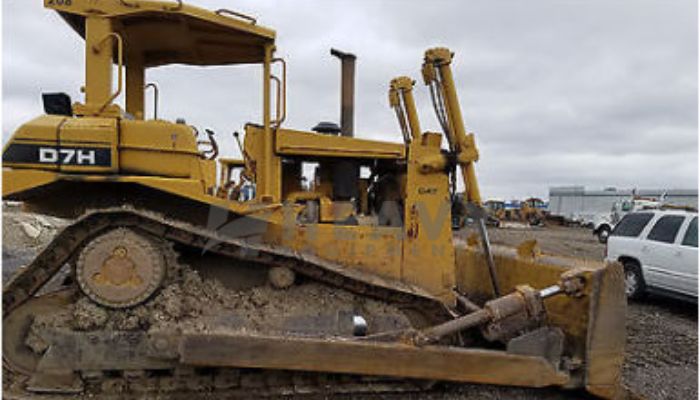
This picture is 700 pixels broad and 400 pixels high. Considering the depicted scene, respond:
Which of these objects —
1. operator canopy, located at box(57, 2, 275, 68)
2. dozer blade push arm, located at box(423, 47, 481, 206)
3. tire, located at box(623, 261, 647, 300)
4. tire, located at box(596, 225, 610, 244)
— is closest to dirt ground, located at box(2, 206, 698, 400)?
tire, located at box(623, 261, 647, 300)

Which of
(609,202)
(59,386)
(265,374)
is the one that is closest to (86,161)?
(59,386)

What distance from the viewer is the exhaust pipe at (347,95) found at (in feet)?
17.6

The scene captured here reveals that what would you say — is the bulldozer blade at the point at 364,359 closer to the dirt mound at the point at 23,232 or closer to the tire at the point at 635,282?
the tire at the point at 635,282

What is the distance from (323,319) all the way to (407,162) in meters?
1.67

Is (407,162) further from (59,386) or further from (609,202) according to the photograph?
(609,202)

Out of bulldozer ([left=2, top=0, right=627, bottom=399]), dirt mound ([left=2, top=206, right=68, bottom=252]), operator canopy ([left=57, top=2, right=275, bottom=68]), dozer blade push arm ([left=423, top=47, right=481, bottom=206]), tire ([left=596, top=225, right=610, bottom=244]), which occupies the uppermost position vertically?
operator canopy ([left=57, top=2, right=275, bottom=68])

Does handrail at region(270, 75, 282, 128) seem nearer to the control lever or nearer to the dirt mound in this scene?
the control lever

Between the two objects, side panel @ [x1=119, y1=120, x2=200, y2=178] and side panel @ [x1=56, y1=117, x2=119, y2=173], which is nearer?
side panel @ [x1=56, y1=117, x2=119, y2=173]

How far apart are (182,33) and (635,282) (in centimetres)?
899

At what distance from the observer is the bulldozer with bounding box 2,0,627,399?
387 cm

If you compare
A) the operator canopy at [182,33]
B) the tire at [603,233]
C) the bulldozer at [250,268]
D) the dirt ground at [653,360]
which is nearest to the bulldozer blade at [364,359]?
the bulldozer at [250,268]

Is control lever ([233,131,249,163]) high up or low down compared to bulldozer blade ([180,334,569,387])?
up

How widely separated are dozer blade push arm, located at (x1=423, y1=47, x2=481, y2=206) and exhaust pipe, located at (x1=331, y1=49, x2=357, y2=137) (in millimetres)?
867

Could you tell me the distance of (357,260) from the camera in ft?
15.0
